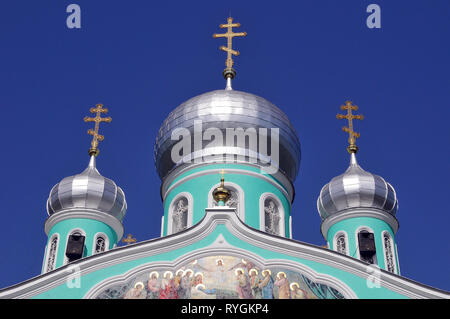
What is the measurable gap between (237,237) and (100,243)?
5.67 m

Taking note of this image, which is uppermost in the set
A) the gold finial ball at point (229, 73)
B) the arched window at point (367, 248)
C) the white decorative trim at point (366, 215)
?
the gold finial ball at point (229, 73)

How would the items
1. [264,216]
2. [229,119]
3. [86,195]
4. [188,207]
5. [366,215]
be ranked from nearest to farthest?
1. [264,216]
2. [188,207]
3. [366,215]
4. [229,119]
5. [86,195]

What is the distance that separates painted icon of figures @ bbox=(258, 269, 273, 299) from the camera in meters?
13.5

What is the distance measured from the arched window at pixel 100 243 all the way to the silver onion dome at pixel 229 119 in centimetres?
175

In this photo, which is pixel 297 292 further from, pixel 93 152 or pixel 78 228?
pixel 93 152

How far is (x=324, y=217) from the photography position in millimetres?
19438

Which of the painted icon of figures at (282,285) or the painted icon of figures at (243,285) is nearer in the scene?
the painted icon of figures at (243,285)

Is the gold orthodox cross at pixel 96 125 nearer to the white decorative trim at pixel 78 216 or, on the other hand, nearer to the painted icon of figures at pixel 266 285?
the white decorative trim at pixel 78 216

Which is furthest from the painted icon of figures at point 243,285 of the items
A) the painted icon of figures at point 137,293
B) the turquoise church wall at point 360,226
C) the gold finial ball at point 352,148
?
the gold finial ball at point 352,148

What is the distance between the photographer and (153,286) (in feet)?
45.0

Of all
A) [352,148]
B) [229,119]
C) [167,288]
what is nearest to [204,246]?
[167,288]

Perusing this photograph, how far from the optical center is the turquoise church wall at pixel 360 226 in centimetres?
1847

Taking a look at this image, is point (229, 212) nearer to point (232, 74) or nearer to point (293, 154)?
point (293, 154)

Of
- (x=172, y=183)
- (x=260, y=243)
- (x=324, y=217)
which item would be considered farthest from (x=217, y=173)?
(x=260, y=243)
